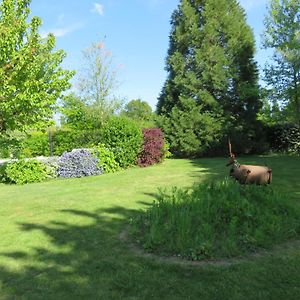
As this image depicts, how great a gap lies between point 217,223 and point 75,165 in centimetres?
928

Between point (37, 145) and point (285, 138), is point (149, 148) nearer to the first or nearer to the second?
point (37, 145)

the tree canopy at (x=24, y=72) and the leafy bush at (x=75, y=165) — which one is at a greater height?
the tree canopy at (x=24, y=72)

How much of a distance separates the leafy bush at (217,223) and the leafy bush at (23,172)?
7943mm

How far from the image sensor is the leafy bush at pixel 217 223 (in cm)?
489

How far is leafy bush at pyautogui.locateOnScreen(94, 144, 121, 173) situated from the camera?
14531mm

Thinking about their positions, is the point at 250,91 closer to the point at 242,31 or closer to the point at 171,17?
the point at 242,31

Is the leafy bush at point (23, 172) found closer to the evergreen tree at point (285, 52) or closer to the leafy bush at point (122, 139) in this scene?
the leafy bush at point (122, 139)

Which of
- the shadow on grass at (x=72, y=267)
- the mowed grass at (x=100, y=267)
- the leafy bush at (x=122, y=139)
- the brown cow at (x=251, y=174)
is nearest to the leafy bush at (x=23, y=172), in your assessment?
the leafy bush at (x=122, y=139)

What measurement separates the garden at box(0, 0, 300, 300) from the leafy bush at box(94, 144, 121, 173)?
5 cm

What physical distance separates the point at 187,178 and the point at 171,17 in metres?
14.3

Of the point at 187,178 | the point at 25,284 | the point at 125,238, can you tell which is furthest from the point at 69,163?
the point at 25,284

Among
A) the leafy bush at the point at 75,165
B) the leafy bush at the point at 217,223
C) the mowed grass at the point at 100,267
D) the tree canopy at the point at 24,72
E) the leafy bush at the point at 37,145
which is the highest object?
the tree canopy at the point at 24,72

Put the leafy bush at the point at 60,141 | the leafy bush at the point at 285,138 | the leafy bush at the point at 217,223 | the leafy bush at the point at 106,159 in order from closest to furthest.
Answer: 1. the leafy bush at the point at 217,223
2. the leafy bush at the point at 106,159
3. the leafy bush at the point at 60,141
4. the leafy bush at the point at 285,138

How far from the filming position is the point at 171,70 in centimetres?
2269
